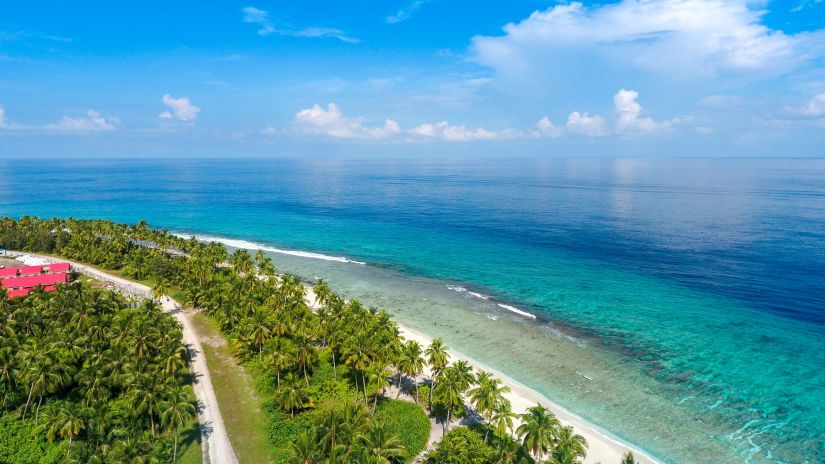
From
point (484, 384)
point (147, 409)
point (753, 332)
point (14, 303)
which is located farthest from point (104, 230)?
point (753, 332)

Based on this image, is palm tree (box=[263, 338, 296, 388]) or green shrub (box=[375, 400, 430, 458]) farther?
palm tree (box=[263, 338, 296, 388])

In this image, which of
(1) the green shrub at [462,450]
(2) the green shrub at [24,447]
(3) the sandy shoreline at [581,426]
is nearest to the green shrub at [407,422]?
(1) the green shrub at [462,450]

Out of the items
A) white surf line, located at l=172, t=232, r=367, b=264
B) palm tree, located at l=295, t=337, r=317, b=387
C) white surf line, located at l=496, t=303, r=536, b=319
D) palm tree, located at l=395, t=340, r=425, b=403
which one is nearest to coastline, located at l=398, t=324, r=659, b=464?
palm tree, located at l=395, t=340, r=425, b=403

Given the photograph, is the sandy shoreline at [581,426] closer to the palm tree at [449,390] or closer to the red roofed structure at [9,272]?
the palm tree at [449,390]

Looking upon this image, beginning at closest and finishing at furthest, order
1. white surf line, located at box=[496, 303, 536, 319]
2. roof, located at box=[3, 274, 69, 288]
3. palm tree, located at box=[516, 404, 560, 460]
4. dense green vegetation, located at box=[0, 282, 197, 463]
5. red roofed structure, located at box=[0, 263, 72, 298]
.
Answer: palm tree, located at box=[516, 404, 560, 460] → dense green vegetation, located at box=[0, 282, 197, 463] → red roofed structure, located at box=[0, 263, 72, 298] → roof, located at box=[3, 274, 69, 288] → white surf line, located at box=[496, 303, 536, 319]

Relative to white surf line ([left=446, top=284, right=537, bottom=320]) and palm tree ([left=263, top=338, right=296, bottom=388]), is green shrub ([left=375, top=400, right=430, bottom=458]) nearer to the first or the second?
palm tree ([left=263, top=338, right=296, bottom=388])

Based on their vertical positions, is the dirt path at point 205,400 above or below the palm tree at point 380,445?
below


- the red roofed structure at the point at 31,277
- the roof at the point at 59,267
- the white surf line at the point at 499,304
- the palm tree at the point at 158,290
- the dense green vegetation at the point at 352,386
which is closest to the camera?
the dense green vegetation at the point at 352,386

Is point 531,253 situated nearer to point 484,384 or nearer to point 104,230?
point 484,384
